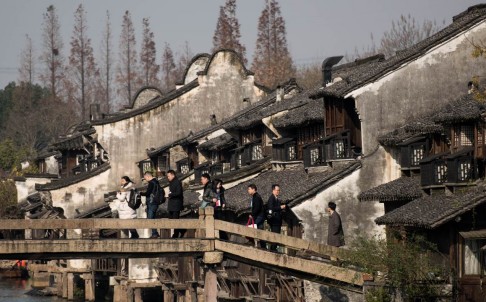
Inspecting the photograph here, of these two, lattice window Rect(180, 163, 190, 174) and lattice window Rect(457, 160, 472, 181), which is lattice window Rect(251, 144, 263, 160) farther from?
lattice window Rect(457, 160, 472, 181)

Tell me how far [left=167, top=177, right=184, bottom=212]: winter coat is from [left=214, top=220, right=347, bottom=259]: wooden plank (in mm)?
1740

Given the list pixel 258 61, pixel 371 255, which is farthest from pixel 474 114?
pixel 258 61

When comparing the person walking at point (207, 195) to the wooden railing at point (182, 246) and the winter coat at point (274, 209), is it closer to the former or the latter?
the wooden railing at point (182, 246)

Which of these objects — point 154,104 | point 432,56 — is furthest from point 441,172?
point 154,104

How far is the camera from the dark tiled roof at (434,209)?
36.7 m

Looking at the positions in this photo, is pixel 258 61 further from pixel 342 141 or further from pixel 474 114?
pixel 474 114

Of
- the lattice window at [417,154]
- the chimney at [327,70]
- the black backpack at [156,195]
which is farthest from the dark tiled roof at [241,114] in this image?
the black backpack at [156,195]

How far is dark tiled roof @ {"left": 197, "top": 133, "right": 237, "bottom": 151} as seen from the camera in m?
62.6

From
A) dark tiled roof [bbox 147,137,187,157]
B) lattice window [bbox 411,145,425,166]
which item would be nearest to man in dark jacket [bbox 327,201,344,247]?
lattice window [bbox 411,145,425,166]

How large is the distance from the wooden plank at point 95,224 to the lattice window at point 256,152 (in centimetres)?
2096

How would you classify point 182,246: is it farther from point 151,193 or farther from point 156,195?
point 151,193

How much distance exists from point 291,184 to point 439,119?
9.87 meters

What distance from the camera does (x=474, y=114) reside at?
1569 inches

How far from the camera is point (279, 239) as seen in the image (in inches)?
1481
